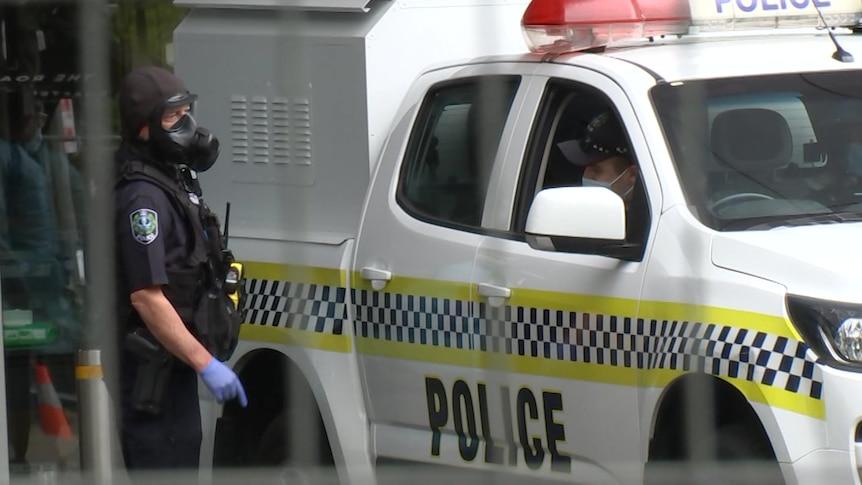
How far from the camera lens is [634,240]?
11.3 ft

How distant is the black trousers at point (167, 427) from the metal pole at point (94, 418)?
31 mm

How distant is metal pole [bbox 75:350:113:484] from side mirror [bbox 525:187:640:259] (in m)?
1.27

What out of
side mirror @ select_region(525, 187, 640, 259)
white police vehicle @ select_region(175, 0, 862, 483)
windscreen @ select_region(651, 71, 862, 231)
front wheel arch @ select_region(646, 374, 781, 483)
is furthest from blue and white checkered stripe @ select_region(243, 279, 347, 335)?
windscreen @ select_region(651, 71, 862, 231)

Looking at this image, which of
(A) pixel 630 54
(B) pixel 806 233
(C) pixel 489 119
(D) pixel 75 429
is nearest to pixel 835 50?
(A) pixel 630 54

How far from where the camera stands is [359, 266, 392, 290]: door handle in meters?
3.96

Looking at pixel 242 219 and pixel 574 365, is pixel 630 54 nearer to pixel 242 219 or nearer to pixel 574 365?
pixel 574 365

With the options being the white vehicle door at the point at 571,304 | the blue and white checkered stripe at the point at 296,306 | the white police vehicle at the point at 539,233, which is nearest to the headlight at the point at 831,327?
the white police vehicle at the point at 539,233

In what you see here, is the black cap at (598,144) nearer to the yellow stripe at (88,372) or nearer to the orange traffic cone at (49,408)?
the orange traffic cone at (49,408)

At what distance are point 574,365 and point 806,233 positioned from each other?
59 centimetres

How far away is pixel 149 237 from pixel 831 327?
1.36 meters

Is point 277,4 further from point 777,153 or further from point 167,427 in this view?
point 777,153

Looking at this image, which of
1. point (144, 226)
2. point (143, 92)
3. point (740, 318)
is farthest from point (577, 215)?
point (143, 92)

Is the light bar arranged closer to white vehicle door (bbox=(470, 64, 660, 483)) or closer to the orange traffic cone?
white vehicle door (bbox=(470, 64, 660, 483))

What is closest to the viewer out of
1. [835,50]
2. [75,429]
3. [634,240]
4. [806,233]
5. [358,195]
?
[75,429]
